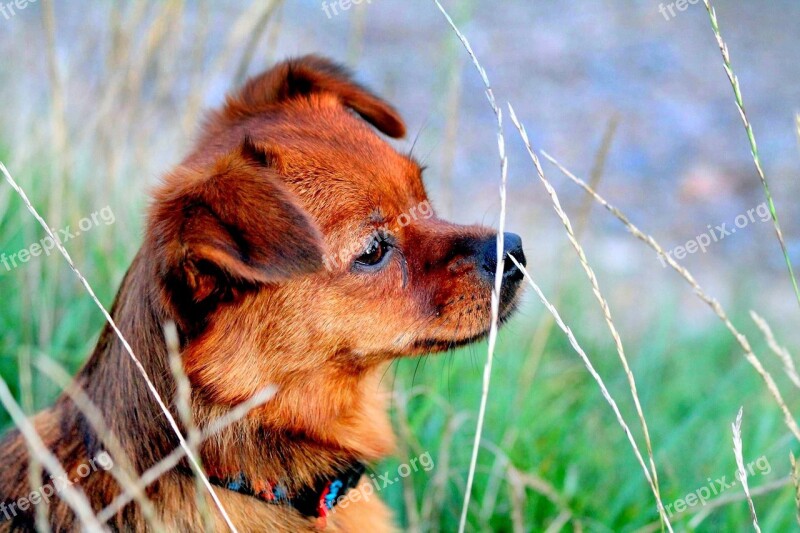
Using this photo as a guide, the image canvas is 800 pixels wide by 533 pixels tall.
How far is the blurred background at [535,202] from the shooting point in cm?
365

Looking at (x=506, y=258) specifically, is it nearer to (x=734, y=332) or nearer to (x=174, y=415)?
→ (x=734, y=332)

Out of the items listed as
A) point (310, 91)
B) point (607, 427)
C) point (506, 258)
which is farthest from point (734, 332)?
point (607, 427)

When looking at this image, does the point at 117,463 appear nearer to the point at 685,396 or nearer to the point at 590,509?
the point at 590,509

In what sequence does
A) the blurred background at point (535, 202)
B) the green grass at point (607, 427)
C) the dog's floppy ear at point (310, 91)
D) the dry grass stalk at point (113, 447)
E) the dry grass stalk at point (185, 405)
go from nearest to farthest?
the dry grass stalk at point (185, 405) → the dry grass stalk at point (113, 447) → the dog's floppy ear at point (310, 91) → the green grass at point (607, 427) → the blurred background at point (535, 202)

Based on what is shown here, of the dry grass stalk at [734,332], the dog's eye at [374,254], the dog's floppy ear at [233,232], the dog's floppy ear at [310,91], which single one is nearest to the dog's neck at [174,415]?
the dog's floppy ear at [233,232]

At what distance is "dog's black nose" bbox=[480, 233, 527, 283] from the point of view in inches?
105

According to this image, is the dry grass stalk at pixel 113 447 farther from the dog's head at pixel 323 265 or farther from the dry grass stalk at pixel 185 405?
the dog's head at pixel 323 265

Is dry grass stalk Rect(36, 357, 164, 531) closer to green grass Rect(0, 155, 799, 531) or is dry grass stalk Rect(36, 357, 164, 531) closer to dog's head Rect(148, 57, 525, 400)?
dog's head Rect(148, 57, 525, 400)

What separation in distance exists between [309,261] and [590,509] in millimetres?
1965

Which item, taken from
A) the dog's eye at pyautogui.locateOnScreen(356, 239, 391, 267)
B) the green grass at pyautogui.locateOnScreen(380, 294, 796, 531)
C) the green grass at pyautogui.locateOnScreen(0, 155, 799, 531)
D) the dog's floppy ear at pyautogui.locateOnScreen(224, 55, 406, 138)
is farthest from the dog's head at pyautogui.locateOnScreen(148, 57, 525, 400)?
the green grass at pyautogui.locateOnScreen(380, 294, 796, 531)

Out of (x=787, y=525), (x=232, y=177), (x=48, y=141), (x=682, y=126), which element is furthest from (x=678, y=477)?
(x=682, y=126)

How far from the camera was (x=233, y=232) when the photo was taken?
84.3 inches

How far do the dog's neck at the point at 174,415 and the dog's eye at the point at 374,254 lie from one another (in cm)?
39

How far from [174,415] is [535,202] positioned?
215 inches
